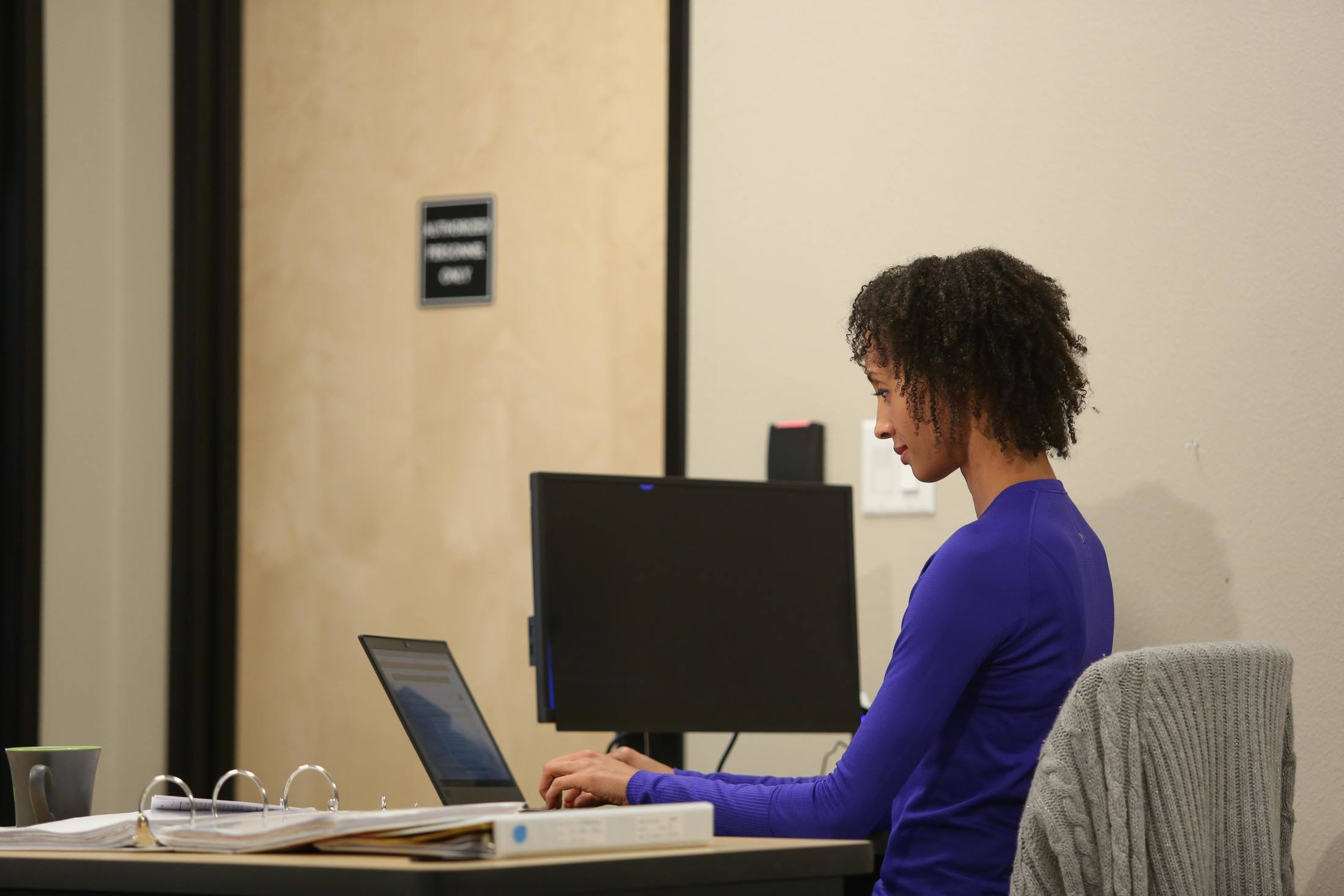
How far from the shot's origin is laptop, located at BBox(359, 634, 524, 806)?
6.17 ft

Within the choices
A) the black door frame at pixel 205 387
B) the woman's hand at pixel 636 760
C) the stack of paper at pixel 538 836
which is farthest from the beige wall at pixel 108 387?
the stack of paper at pixel 538 836

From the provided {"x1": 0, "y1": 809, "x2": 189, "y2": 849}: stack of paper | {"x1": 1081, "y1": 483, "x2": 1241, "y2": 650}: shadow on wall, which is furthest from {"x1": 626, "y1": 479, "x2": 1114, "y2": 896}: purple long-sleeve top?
{"x1": 1081, "y1": 483, "x2": 1241, "y2": 650}: shadow on wall

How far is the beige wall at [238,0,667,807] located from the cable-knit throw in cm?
146

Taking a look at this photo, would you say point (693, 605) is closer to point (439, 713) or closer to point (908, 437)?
point (439, 713)

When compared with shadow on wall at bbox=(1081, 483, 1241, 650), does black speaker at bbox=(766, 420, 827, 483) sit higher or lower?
higher

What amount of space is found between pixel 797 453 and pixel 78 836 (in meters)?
1.55

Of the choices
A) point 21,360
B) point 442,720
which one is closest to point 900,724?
point 442,720

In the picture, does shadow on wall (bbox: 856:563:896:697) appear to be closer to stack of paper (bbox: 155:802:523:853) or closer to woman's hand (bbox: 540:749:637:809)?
woman's hand (bbox: 540:749:637:809)

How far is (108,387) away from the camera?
292cm

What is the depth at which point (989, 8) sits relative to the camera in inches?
98.4

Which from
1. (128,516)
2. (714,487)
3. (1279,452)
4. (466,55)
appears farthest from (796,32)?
(128,516)

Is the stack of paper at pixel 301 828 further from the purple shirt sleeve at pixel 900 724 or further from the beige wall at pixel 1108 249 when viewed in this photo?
the beige wall at pixel 1108 249

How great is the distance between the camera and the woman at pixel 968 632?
4.91 feet

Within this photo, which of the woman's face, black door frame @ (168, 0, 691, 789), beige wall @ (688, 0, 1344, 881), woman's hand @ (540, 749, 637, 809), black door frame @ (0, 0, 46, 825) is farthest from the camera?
black door frame @ (168, 0, 691, 789)
